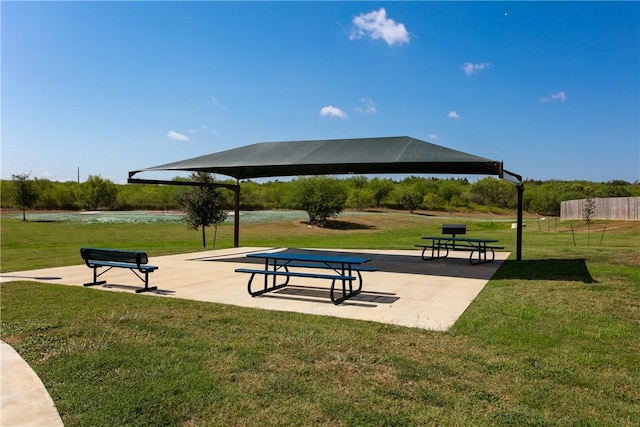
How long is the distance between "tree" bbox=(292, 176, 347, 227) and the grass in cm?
3800

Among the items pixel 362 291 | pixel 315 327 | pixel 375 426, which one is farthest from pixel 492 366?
pixel 362 291

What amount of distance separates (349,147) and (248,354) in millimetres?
8184

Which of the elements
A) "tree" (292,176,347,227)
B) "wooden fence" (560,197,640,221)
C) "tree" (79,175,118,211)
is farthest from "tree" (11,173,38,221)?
"wooden fence" (560,197,640,221)

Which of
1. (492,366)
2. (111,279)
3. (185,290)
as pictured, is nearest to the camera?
(492,366)

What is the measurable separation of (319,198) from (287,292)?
37227 mm

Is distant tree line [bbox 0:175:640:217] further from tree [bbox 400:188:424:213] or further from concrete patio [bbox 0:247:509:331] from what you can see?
concrete patio [bbox 0:247:509:331]

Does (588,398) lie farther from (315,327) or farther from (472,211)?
(472,211)

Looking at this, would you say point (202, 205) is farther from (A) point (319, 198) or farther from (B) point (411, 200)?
(B) point (411, 200)

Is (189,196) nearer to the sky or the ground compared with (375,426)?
nearer to the sky

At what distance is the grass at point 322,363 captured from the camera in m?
3.20

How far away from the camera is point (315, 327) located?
5.34m

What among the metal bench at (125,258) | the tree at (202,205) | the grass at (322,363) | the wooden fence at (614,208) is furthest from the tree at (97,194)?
the grass at (322,363)

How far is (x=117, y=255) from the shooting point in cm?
786

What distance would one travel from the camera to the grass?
3195mm
